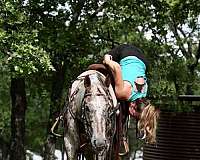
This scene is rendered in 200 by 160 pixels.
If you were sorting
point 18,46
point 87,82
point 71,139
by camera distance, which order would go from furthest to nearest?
point 18,46, point 71,139, point 87,82

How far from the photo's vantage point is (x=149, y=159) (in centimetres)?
2534

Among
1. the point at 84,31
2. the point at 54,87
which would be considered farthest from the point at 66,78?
the point at 84,31

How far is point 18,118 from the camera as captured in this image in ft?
66.7

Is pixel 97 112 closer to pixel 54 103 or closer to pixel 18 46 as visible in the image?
pixel 18 46

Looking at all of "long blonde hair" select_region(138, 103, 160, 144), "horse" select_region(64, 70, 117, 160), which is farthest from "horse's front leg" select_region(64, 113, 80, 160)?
"long blonde hair" select_region(138, 103, 160, 144)

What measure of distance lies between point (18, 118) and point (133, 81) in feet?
49.4

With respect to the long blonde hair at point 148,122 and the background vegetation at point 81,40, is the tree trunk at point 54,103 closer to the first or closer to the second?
the background vegetation at point 81,40

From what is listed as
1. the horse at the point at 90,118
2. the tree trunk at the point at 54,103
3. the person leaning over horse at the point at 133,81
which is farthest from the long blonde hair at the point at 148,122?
the tree trunk at the point at 54,103

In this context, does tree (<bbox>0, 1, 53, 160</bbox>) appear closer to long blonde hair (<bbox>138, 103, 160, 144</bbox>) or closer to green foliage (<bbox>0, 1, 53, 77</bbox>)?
green foliage (<bbox>0, 1, 53, 77</bbox>)

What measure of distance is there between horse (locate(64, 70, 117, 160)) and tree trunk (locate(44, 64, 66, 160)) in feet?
48.5

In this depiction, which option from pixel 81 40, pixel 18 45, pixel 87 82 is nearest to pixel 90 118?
pixel 87 82

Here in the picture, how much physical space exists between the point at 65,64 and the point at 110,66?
14815 mm

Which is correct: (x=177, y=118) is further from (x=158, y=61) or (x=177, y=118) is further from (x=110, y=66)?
(x=110, y=66)

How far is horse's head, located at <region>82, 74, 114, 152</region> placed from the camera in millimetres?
4883
